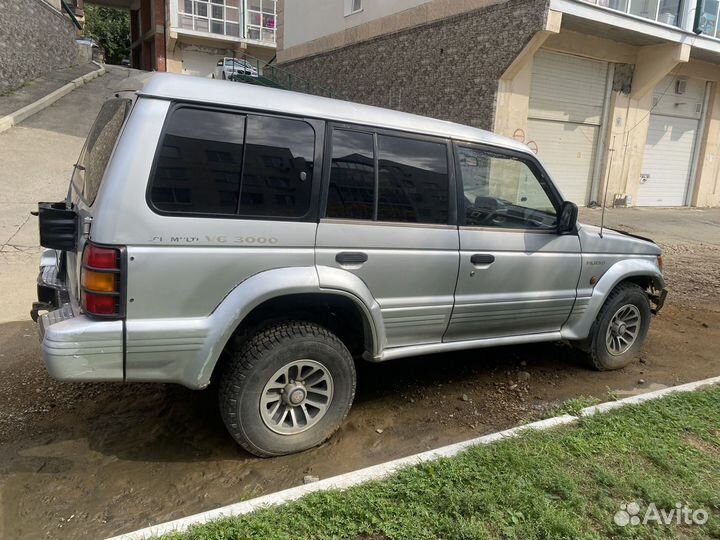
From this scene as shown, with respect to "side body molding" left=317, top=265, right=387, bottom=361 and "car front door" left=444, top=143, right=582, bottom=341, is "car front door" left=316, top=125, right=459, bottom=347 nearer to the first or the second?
"side body molding" left=317, top=265, right=387, bottom=361

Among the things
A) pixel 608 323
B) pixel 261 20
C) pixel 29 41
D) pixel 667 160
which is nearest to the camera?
pixel 608 323

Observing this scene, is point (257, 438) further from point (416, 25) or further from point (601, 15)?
point (416, 25)

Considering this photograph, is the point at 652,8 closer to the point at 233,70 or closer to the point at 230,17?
the point at 233,70

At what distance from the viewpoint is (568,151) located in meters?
15.8

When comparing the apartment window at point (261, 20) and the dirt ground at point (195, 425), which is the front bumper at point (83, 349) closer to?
the dirt ground at point (195, 425)

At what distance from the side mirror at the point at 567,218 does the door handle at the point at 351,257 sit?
1.73 meters

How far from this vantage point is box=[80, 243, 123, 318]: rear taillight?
2.58m

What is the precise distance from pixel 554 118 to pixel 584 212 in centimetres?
279

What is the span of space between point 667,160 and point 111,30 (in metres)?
49.3

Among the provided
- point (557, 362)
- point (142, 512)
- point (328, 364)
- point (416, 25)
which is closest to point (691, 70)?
point (416, 25)

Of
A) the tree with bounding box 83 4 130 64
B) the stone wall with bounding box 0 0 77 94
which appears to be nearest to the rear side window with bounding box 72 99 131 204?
the stone wall with bounding box 0 0 77 94

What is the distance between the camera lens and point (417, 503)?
2625 millimetres

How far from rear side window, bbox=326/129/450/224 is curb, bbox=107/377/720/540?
1.40m

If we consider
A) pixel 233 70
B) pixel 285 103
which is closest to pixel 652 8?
pixel 285 103
